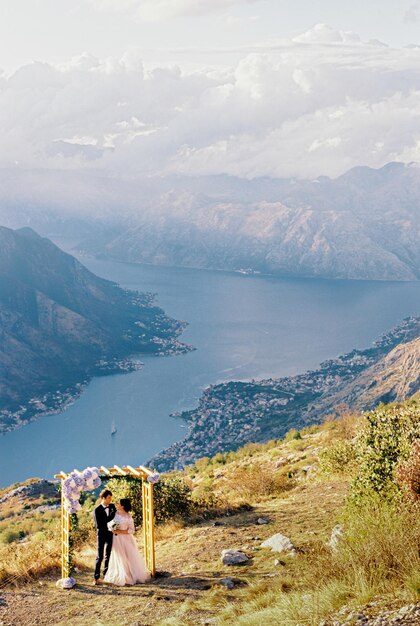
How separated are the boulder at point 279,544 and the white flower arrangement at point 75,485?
3963 millimetres

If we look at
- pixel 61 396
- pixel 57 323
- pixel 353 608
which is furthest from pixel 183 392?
pixel 353 608

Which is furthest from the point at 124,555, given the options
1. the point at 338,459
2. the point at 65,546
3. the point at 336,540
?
the point at 338,459

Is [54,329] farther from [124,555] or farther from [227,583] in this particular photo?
[227,583]

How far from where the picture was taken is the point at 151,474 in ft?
40.1

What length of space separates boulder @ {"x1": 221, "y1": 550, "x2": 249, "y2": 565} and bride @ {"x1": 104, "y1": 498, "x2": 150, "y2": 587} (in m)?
1.60

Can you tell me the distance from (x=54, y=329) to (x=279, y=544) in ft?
489

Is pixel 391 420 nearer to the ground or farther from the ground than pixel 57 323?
nearer to the ground

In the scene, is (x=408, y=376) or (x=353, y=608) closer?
(x=353, y=608)

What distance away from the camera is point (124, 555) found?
11742 millimetres

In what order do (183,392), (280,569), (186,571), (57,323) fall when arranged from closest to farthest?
(280,569), (186,571), (183,392), (57,323)

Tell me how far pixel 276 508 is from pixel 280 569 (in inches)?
218

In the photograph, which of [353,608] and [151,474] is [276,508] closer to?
[151,474]

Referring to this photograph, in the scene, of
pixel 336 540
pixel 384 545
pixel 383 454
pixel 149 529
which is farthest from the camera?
pixel 383 454

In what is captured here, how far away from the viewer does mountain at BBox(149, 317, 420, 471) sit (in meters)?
72.6
